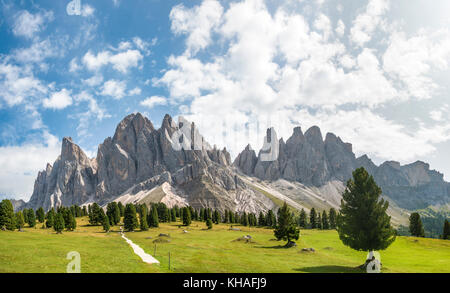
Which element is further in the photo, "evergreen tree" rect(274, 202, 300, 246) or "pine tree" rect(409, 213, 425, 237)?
"pine tree" rect(409, 213, 425, 237)

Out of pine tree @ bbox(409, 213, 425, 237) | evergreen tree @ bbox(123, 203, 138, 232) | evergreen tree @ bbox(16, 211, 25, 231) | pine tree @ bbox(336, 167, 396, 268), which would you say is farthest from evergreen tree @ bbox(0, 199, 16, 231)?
pine tree @ bbox(409, 213, 425, 237)

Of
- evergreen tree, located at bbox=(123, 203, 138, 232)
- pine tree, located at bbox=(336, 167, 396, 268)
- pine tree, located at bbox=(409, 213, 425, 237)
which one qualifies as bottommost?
pine tree, located at bbox=(409, 213, 425, 237)

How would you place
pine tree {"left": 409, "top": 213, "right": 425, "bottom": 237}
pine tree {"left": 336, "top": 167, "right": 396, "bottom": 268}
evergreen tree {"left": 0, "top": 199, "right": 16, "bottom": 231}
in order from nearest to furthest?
1. pine tree {"left": 336, "top": 167, "right": 396, "bottom": 268}
2. evergreen tree {"left": 0, "top": 199, "right": 16, "bottom": 231}
3. pine tree {"left": 409, "top": 213, "right": 425, "bottom": 237}

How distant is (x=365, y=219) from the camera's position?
33844mm

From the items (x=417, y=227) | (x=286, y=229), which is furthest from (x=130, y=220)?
(x=417, y=227)

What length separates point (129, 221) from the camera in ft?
320

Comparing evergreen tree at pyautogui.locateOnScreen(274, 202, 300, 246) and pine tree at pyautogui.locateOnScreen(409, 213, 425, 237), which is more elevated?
evergreen tree at pyautogui.locateOnScreen(274, 202, 300, 246)

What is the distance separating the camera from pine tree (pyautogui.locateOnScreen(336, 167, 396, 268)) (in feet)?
108

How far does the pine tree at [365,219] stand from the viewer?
32.9 metres

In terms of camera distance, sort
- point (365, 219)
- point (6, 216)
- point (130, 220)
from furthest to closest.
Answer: point (130, 220)
point (6, 216)
point (365, 219)

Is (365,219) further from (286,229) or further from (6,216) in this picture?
(6,216)

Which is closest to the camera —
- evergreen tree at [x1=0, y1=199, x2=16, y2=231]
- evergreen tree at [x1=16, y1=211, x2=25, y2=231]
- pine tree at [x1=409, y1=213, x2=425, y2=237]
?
evergreen tree at [x1=0, y1=199, x2=16, y2=231]

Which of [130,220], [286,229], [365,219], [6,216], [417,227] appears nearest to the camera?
[365,219]

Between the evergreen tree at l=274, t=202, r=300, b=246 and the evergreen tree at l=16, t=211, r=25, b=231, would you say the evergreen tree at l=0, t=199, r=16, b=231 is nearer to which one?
the evergreen tree at l=16, t=211, r=25, b=231
